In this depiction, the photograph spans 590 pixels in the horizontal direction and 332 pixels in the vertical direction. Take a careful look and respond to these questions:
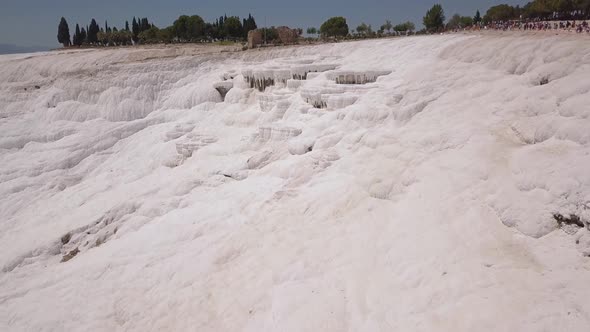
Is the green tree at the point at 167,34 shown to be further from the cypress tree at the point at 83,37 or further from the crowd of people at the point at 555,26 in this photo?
the crowd of people at the point at 555,26

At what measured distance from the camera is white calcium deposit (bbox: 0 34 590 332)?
654 centimetres

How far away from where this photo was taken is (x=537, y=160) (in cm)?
775

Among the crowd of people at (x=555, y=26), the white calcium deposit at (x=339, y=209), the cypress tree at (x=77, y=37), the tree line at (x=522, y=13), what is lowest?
the white calcium deposit at (x=339, y=209)

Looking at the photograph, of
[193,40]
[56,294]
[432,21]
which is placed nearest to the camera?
[56,294]

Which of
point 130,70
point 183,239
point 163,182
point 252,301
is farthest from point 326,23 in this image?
point 252,301

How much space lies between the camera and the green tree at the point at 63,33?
4881 cm

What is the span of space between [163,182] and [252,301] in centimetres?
916

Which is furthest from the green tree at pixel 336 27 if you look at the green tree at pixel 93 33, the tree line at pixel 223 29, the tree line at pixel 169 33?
the green tree at pixel 93 33

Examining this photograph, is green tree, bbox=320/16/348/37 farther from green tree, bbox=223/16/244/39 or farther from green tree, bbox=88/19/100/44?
green tree, bbox=88/19/100/44

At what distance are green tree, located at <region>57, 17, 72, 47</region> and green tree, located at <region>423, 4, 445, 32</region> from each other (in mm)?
42180

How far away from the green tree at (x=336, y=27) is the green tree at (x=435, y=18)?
824cm

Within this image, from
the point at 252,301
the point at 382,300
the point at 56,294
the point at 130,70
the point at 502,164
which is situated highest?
the point at 130,70

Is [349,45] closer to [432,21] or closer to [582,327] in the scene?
[432,21]

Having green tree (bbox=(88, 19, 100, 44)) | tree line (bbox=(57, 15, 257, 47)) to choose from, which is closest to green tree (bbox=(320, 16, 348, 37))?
tree line (bbox=(57, 15, 257, 47))
